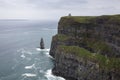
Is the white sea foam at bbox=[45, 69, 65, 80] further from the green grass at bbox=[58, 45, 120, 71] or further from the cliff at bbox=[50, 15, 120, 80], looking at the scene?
the green grass at bbox=[58, 45, 120, 71]

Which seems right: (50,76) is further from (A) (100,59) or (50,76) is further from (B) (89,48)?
(B) (89,48)

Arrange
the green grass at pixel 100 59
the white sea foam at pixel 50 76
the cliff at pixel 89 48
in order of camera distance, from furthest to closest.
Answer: the white sea foam at pixel 50 76 < the cliff at pixel 89 48 < the green grass at pixel 100 59

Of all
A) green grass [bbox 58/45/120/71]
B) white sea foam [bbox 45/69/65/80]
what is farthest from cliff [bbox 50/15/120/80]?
white sea foam [bbox 45/69/65/80]

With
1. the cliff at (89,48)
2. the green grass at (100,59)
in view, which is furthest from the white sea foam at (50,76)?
the green grass at (100,59)

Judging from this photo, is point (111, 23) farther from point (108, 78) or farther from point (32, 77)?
point (32, 77)

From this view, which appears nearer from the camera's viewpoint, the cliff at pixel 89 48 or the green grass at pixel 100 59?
the green grass at pixel 100 59

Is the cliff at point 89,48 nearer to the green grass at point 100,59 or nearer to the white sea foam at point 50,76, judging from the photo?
the green grass at point 100,59

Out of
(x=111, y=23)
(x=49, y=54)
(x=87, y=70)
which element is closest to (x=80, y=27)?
(x=111, y=23)

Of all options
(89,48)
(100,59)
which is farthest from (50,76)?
(89,48)
